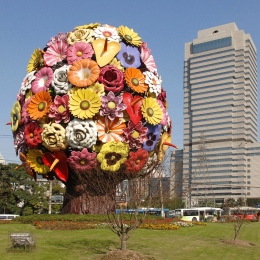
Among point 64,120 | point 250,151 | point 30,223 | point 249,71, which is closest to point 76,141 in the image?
point 64,120

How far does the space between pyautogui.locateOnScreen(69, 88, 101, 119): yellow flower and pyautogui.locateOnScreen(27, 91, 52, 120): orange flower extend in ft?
6.10

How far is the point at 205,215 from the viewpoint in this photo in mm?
56094

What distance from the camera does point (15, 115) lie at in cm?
3159

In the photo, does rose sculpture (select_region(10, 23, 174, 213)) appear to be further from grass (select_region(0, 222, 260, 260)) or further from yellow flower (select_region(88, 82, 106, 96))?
grass (select_region(0, 222, 260, 260))

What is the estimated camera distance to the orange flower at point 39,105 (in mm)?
28297

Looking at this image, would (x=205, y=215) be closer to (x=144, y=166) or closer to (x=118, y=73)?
(x=144, y=166)

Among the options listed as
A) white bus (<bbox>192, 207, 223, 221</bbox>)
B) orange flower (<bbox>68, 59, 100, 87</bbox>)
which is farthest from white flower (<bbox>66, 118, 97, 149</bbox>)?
white bus (<bbox>192, 207, 223, 221</bbox>)

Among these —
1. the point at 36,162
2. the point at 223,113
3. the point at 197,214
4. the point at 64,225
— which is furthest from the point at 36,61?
the point at 223,113

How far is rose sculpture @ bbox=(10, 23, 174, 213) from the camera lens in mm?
27797

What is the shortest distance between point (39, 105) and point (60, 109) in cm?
174

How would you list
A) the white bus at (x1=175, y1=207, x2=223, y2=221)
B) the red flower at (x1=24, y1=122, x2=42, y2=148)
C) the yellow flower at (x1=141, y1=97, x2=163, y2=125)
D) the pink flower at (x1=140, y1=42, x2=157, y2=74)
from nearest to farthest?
the red flower at (x1=24, y1=122, x2=42, y2=148)
the yellow flower at (x1=141, y1=97, x2=163, y2=125)
the pink flower at (x1=140, y1=42, x2=157, y2=74)
the white bus at (x1=175, y1=207, x2=223, y2=221)

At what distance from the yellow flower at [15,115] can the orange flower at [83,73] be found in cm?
543

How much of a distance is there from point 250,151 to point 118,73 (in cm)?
13418

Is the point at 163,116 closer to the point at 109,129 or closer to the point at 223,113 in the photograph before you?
the point at 109,129
